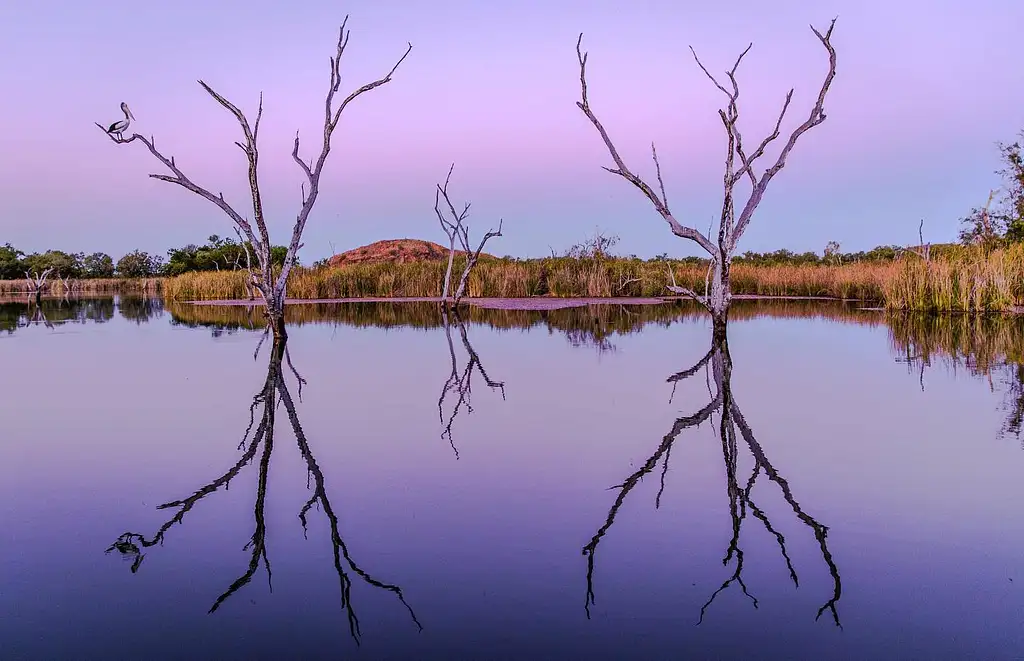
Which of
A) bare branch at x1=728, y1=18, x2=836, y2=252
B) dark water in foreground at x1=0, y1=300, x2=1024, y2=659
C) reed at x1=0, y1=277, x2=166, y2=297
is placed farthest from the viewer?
reed at x1=0, y1=277, x2=166, y2=297

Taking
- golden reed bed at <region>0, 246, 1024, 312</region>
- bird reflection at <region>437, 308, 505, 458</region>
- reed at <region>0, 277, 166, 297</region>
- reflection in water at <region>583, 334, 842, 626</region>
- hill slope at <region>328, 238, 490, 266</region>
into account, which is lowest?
reflection in water at <region>583, 334, 842, 626</region>

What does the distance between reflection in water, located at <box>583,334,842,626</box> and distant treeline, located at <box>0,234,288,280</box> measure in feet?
202

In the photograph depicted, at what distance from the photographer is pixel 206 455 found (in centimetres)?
623

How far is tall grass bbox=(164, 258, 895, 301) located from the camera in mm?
31969

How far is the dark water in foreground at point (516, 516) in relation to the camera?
3270 mm

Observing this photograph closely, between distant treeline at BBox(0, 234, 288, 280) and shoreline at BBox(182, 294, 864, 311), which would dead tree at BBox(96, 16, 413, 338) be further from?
distant treeline at BBox(0, 234, 288, 280)

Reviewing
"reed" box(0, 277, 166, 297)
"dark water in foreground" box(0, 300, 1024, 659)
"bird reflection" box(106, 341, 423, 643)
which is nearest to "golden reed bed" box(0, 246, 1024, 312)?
"dark water in foreground" box(0, 300, 1024, 659)

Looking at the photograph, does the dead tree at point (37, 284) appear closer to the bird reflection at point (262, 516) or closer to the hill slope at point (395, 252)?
the hill slope at point (395, 252)

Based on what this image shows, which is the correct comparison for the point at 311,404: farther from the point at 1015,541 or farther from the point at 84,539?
the point at 1015,541

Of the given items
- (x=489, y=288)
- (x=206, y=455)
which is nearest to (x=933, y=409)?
(x=206, y=455)


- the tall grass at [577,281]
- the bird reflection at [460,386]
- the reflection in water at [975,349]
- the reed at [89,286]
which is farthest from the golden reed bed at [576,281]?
the reed at [89,286]

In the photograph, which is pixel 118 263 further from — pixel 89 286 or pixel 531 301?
pixel 531 301

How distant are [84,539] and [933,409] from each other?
23.3 feet

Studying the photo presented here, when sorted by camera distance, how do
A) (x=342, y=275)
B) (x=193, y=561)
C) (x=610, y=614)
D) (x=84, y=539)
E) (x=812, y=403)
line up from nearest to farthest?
(x=610, y=614) → (x=193, y=561) → (x=84, y=539) → (x=812, y=403) → (x=342, y=275)
